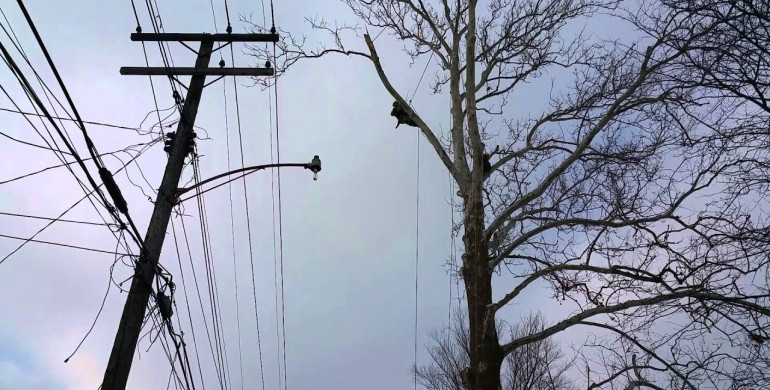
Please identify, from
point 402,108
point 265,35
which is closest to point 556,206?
point 402,108

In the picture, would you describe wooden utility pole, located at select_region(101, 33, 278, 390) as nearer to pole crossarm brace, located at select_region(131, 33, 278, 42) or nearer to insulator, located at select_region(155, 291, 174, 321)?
pole crossarm brace, located at select_region(131, 33, 278, 42)

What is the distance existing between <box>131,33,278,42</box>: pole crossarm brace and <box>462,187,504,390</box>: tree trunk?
3.08 metres

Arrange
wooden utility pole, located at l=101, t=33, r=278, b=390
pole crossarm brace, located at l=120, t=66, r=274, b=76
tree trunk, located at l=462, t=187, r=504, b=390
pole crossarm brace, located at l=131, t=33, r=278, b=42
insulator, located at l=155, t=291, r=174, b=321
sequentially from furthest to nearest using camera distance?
1. pole crossarm brace, located at l=131, t=33, r=278, b=42
2. pole crossarm brace, located at l=120, t=66, r=274, b=76
3. tree trunk, located at l=462, t=187, r=504, b=390
4. insulator, located at l=155, t=291, r=174, b=321
5. wooden utility pole, located at l=101, t=33, r=278, b=390

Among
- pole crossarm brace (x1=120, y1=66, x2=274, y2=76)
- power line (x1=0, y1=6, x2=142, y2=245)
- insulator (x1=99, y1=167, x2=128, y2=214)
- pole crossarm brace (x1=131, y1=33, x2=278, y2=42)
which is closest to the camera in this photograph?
power line (x1=0, y1=6, x2=142, y2=245)

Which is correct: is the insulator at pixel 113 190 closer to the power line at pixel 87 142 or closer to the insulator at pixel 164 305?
the power line at pixel 87 142

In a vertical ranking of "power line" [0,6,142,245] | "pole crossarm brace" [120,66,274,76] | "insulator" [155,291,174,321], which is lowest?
"insulator" [155,291,174,321]

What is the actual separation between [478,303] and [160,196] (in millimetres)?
3389

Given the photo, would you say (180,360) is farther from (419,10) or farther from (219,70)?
(419,10)

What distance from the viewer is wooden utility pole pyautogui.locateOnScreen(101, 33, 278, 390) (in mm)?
5008

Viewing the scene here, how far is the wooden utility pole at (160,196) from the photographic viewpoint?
5008 millimetres

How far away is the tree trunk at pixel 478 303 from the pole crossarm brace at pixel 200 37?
10.1ft

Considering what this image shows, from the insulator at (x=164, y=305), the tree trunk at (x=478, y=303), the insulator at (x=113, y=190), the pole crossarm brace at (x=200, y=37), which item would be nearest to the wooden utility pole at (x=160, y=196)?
the pole crossarm brace at (x=200, y=37)

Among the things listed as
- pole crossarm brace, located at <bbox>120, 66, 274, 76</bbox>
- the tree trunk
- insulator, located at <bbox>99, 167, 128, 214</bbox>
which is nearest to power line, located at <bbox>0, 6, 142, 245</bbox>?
insulator, located at <bbox>99, 167, 128, 214</bbox>

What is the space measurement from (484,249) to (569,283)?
1.16 m
